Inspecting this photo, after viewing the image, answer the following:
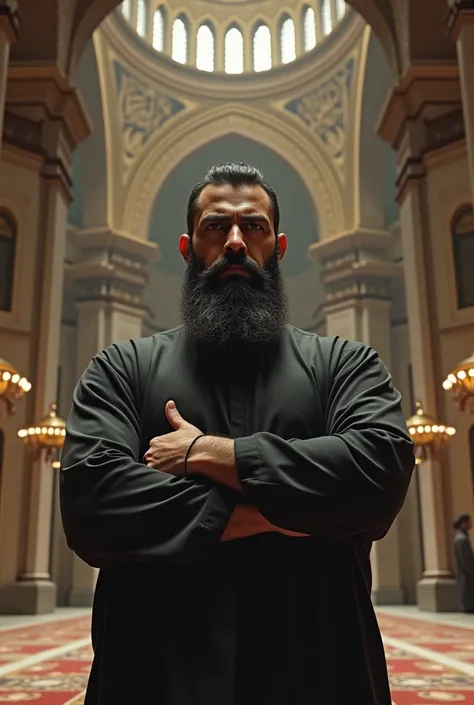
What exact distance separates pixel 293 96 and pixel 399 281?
5.34 m

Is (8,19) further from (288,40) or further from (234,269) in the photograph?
(288,40)

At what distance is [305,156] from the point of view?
17766mm

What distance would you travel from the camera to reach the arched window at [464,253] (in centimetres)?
1068

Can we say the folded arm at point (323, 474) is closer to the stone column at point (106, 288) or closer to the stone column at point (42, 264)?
the stone column at point (42, 264)

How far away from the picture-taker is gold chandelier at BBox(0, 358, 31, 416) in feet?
26.8

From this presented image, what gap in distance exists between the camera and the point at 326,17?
1852 centimetres

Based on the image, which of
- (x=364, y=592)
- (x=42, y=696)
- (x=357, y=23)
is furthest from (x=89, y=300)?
(x=364, y=592)

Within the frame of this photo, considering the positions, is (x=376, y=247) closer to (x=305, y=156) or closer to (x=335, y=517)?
(x=305, y=156)

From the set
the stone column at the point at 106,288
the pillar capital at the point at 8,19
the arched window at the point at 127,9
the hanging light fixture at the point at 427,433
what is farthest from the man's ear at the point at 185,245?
the arched window at the point at 127,9

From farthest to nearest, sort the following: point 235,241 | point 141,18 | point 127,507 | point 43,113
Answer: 1. point 141,18
2. point 43,113
3. point 235,241
4. point 127,507

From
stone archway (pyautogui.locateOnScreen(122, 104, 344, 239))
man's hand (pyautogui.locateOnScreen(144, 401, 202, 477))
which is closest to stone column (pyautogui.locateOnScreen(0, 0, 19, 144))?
man's hand (pyautogui.locateOnScreen(144, 401, 202, 477))

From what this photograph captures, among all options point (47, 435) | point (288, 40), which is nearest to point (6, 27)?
point (47, 435)

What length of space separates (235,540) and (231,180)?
2.86 ft

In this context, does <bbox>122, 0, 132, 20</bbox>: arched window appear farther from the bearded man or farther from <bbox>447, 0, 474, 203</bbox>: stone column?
the bearded man
